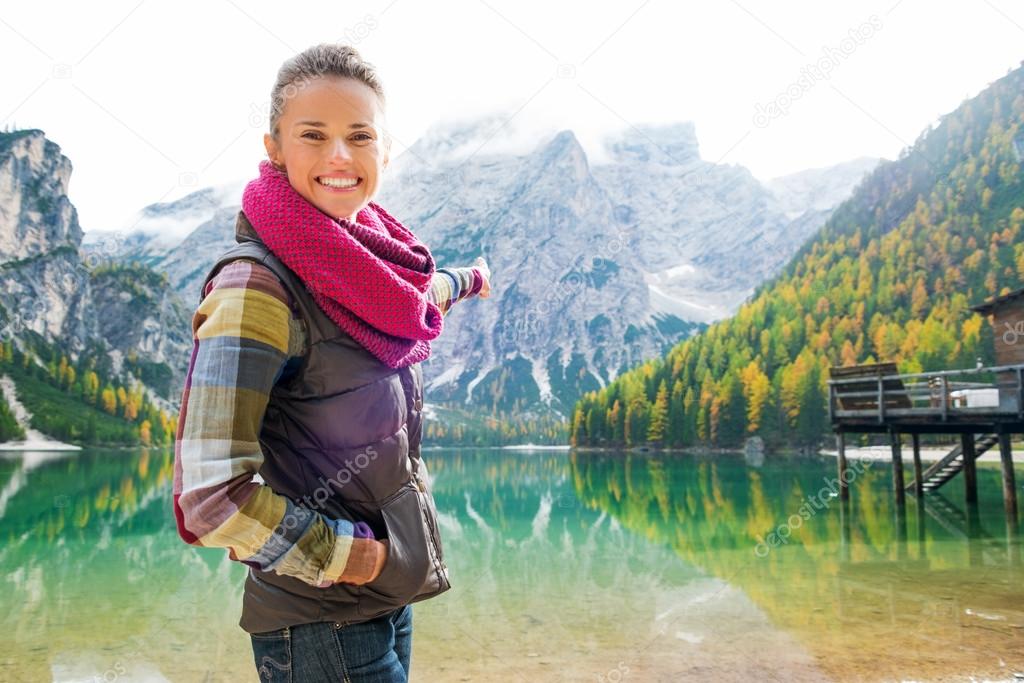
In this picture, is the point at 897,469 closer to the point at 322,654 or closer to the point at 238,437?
the point at 322,654

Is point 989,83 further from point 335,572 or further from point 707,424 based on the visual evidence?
point 335,572

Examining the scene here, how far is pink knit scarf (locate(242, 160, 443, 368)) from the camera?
70.1 inches

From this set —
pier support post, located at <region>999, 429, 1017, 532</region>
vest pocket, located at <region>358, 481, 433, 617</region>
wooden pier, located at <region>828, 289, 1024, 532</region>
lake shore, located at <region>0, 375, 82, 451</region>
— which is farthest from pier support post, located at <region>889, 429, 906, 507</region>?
lake shore, located at <region>0, 375, 82, 451</region>

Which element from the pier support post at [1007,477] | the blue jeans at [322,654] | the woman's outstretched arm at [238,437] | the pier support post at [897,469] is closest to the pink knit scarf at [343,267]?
the woman's outstretched arm at [238,437]

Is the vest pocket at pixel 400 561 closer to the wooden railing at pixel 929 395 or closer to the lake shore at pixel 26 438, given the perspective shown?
the wooden railing at pixel 929 395

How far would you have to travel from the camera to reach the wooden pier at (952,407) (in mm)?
20000

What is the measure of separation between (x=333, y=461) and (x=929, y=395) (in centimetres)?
2378

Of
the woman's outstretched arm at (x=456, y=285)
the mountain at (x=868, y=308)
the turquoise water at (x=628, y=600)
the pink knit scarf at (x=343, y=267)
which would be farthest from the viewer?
the mountain at (x=868, y=308)

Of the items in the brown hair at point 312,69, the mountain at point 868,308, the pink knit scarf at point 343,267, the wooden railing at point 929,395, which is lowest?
the pink knit scarf at point 343,267

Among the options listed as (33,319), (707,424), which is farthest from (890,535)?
(33,319)

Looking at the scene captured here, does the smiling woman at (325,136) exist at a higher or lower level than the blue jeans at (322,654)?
higher

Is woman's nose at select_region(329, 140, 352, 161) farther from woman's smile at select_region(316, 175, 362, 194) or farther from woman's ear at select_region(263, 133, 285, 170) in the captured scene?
woman's ear at select_region(263, 133, 285, 170)

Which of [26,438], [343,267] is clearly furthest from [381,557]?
[26,438]

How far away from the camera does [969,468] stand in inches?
933
